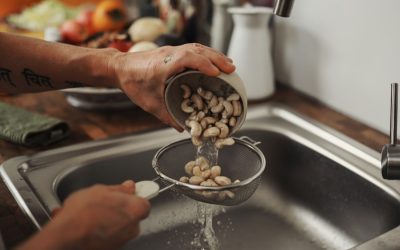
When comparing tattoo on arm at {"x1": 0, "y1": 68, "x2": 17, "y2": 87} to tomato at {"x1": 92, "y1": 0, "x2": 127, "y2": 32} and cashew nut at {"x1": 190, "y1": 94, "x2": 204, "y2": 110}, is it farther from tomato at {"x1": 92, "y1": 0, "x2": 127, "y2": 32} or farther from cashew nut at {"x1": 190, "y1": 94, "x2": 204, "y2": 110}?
tomato at {"x1": 92, "y1": 0, "x2": 127, "y2": 32}

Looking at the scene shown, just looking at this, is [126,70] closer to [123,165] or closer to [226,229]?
[123,165]

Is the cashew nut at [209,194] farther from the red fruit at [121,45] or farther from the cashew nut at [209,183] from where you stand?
the red fruit at [121,45]

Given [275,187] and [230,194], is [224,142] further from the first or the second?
[275,187]

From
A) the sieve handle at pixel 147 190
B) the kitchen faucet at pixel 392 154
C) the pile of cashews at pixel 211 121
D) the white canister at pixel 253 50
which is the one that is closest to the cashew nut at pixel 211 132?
the pile of cashews at pixel 211 121

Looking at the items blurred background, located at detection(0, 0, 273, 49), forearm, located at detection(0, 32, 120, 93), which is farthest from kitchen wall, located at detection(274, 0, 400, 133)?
forearm, located at detection(0, 32, 120, 93)

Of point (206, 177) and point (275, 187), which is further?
point (275, 187)

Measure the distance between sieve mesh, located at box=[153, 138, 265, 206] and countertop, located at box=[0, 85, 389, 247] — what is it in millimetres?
163

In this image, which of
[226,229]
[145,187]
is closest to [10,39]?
[145,187]

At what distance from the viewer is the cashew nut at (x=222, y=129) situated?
0.81 m

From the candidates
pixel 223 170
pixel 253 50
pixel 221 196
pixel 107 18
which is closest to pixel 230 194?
pixel 221 196

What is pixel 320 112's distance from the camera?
1.13 meters

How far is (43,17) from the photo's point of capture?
1647 millimetres

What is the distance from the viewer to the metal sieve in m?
0.81

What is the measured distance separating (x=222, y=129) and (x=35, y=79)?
37 centimetres
